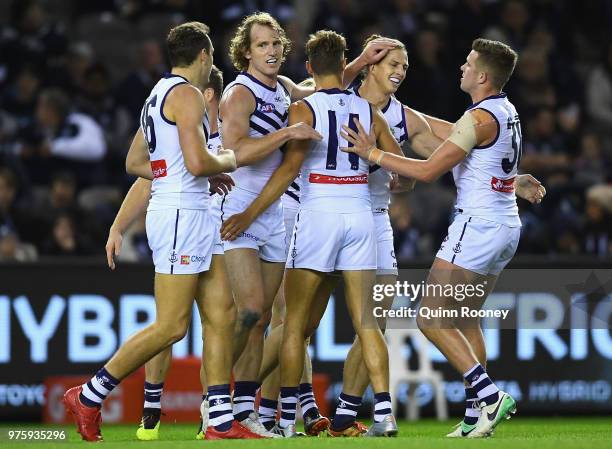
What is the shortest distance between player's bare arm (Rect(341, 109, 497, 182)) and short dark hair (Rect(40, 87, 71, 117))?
23.5 feet

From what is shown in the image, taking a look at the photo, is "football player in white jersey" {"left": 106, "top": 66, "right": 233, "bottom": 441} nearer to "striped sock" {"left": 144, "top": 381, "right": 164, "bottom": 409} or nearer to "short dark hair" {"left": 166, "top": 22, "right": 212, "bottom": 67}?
"striped sock" {"left": 144, "top": 381, "right": 164, "bottom": 409}

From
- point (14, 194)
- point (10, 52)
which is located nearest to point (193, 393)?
point (14, 194)

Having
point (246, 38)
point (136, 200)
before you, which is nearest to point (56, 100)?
point (136, 200)

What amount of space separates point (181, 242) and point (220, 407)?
1.12 meters

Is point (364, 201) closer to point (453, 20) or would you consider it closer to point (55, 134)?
point (55, 134)

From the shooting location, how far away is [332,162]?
9930 mm

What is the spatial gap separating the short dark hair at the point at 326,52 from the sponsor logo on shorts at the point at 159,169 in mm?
1368

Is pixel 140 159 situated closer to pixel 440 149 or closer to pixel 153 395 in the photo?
pixel 153 395

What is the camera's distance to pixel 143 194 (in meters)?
10.4

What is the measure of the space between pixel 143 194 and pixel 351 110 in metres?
1.70

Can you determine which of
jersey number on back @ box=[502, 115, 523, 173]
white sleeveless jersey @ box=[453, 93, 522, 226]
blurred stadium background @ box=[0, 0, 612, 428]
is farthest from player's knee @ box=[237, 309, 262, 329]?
blurred stadium background @ box=[0, 0, 612, 428]

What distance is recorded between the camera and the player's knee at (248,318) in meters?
9.95

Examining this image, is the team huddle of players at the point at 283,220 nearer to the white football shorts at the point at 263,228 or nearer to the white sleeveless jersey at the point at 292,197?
the white football shorts at the point at 263,228

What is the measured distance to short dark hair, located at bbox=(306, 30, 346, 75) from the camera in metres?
9.88
